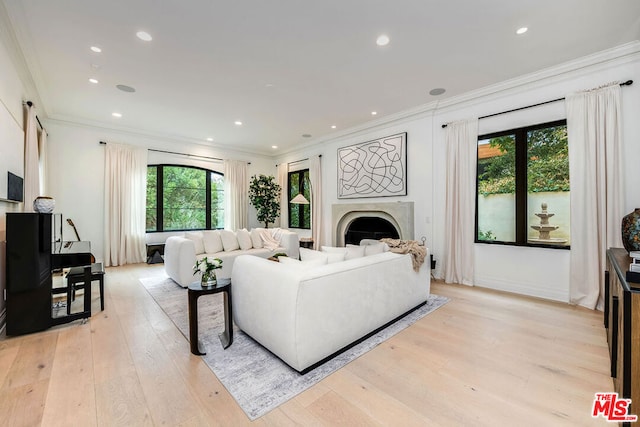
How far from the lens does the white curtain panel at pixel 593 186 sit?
Result: 3002 millimetres

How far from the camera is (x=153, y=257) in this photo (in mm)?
5852

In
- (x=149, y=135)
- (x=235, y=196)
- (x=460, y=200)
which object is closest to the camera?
(x=460, y=200)

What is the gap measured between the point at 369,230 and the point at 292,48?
148 inches

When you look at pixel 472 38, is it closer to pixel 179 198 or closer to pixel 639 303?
pixel 639 303

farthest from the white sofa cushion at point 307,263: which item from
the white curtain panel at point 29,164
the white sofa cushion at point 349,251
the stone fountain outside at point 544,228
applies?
the white curtain panel at point 29,164

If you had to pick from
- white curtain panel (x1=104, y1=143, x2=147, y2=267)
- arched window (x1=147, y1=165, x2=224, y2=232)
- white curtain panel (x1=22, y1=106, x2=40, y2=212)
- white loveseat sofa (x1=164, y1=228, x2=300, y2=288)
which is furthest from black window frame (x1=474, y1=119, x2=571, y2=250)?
white curtain panel (x1=104, y1=143, x2=147, y2=267)

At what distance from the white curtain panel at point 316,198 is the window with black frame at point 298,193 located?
0.38m

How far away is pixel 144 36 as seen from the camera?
274cm

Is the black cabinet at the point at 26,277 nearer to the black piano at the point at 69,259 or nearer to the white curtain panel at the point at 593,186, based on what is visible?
the black piano at the point at 69,259

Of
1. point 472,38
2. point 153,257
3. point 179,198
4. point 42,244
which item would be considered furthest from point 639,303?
point 179,198

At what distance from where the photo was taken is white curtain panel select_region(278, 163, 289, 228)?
7746mm

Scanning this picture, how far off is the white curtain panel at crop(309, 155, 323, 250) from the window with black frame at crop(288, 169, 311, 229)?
378mm

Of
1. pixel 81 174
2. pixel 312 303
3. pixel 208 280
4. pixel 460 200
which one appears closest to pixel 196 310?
pixel 208 280

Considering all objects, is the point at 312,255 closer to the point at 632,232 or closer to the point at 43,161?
the point at 632,232
